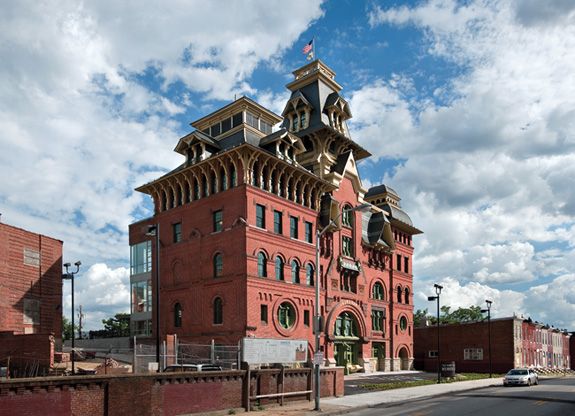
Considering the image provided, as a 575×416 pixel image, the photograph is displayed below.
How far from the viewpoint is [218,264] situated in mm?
44344

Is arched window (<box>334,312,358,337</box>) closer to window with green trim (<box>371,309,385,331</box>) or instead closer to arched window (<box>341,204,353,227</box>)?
window with green trim (<box>371,309,385,331</box>)

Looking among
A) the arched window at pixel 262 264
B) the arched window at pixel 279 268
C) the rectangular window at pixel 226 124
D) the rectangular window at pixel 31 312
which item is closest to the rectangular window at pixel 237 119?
the rectangular window at pixel 226 124

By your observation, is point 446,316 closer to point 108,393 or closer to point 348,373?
point 348,373

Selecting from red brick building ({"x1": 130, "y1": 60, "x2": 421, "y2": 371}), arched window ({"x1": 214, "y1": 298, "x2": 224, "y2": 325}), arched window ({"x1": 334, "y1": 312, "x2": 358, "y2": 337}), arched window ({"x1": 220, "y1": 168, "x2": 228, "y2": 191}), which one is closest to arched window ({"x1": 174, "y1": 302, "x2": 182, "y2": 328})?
red brick building ({"x1": 130, "y1": 60, "x2": 421, "y2": 371})

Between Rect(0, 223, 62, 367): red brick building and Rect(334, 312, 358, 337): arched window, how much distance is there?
1006 inches

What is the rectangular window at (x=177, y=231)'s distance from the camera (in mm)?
48281

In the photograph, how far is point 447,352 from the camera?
7725 cm

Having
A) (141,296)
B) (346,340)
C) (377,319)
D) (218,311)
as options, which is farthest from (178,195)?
(377,319)

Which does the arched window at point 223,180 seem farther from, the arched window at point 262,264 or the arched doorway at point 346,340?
the arched doorway at point 346,340

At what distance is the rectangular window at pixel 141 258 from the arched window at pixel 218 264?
10.6 metres

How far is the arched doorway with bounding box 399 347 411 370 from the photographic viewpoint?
2613 inches

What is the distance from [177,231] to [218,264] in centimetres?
653

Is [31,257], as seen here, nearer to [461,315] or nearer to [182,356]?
[182,356]

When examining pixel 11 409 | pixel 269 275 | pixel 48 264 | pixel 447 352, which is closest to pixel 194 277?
pixel 269 275
